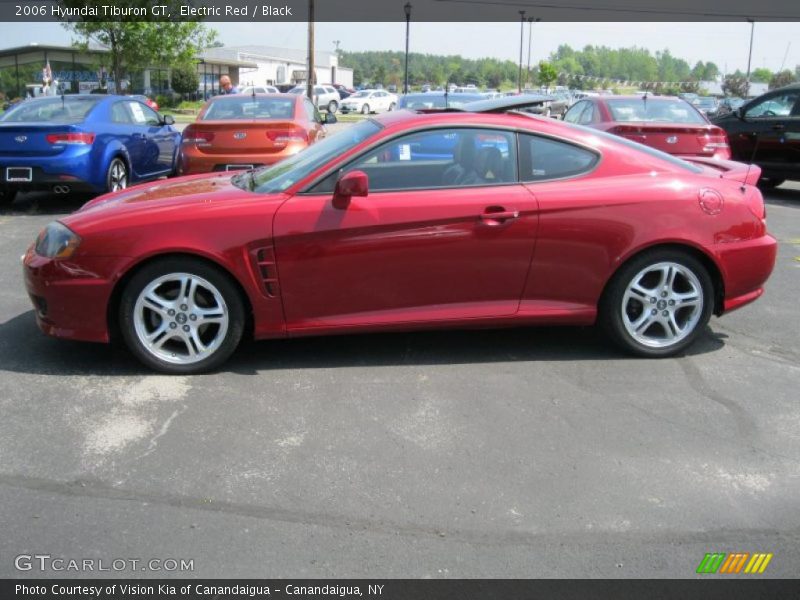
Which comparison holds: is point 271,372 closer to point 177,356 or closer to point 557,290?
point 177,356

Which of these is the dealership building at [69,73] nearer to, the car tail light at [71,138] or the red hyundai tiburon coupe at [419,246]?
the car tail light at [71,138]

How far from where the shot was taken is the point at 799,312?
5914 mm

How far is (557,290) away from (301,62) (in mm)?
91006

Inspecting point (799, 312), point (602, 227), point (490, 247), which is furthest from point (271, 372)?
point (799, 312)

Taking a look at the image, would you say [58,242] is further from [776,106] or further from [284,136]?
[776,106]

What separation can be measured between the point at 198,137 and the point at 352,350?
538 cm

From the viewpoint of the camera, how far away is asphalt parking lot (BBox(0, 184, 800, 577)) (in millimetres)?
2889

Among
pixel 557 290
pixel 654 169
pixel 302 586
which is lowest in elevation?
pixel 302 586

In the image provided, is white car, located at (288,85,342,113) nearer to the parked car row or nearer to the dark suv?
the dark suv

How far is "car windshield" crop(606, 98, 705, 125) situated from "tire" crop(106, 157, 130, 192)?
6.59 meters

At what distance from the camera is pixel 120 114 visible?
34.8ft

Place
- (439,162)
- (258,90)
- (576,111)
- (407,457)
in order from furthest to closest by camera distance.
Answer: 1. (258,90)
2. (576,111)
3. (439,162)
4. (407,457)

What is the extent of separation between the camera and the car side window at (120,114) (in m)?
10.4

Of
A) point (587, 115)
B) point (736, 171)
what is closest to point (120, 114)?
point (587, 115)
